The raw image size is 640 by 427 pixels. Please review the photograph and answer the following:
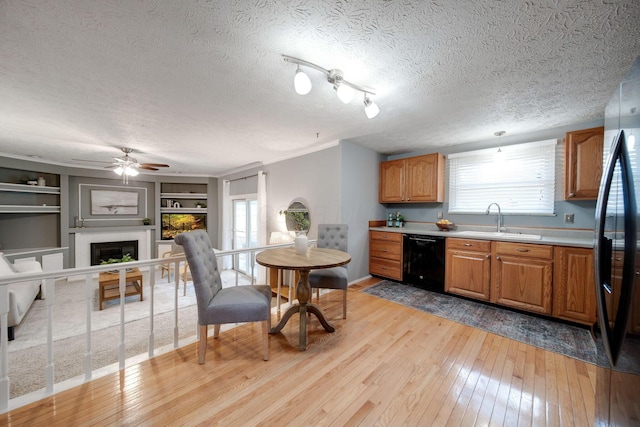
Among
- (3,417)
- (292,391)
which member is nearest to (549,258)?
(292,391)

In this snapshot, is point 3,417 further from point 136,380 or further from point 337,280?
point 337,280

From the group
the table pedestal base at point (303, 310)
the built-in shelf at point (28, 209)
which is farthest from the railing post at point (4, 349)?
the built-in shelf at point (28, 209)

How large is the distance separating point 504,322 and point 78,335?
5.08 metres

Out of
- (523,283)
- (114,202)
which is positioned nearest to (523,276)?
(523,283)

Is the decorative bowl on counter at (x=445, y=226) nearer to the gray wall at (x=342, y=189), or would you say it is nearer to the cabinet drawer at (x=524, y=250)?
the cabinet drawer at (x=524, y=250)

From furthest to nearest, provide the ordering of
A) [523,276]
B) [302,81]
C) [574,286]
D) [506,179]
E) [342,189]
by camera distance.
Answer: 1. [342,189]
2. [506,179]
3. [523,276]
4. [574,286]
5. [302,81]

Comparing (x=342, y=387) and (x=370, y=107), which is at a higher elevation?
(x=370, y=107)

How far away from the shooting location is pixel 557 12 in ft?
3.90

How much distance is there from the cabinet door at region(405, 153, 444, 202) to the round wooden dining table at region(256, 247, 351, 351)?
212 centimetres

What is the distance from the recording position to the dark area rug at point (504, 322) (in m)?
2.00

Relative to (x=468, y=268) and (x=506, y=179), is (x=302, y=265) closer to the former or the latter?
(x=468, y=268)

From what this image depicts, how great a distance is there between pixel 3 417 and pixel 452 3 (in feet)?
10.6

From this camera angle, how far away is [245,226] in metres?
5.76

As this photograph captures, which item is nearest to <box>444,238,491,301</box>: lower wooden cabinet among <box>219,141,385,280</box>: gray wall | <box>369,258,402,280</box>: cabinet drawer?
<box>369,258,402,280</box>: cabinet drawer
